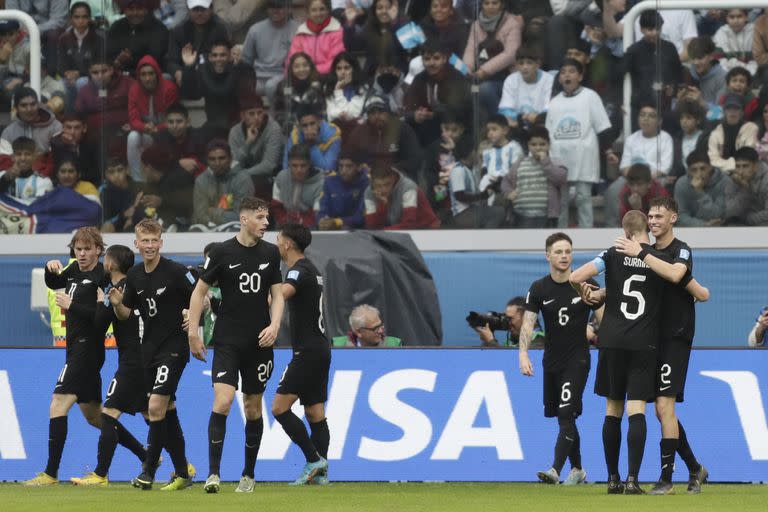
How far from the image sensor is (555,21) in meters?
16.0

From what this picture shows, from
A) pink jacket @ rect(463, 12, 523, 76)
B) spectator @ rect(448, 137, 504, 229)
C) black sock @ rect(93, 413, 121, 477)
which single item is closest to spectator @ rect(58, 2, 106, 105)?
pink jacket @ rect(463, 12, 523, 76)

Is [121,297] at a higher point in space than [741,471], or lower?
higher

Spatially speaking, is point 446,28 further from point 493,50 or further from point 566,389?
point 566,389

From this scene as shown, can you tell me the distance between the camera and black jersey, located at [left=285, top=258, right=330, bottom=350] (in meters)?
10.6

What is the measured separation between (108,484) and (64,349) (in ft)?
4.91

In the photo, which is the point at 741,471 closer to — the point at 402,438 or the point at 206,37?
the point at 402,438

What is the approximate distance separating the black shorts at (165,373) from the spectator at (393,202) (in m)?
6.10

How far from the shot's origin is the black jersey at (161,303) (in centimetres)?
1026

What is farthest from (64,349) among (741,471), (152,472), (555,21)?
(555,21)

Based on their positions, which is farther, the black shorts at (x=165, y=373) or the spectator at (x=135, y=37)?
the spectator at (x=135, y=37)

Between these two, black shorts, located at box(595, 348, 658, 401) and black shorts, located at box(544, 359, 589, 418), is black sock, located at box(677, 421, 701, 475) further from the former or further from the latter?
black shorts, located at box(544, 359, 589, 418)

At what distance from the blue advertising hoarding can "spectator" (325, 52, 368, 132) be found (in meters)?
4.83

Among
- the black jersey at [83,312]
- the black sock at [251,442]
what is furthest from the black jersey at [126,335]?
the black sock at [251,442]

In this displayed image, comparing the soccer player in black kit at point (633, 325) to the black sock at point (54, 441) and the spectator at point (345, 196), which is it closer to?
the black sock at point (54, 441)
